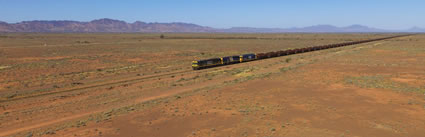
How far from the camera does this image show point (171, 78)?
1318 inches

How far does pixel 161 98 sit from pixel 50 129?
8476mm

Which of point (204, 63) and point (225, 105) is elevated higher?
point (204, 63)

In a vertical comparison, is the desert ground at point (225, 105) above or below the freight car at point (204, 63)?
below

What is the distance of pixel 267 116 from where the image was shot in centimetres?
1661

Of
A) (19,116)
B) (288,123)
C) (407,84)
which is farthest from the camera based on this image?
(407,84)

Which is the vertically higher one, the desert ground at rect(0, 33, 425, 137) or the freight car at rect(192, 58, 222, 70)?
the freight car at rect(192, 58, 222, 70)

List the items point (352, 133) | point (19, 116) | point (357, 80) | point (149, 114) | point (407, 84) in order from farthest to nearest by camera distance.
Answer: point (357, 80) < point (407, 84) < point (19, 116) < point (149, 114) < point (352, 133)

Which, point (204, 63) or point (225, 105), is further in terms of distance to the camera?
point (204, 63)

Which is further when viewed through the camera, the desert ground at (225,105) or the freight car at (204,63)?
the freight car at (204,63)

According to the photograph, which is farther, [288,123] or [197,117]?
[197,117]

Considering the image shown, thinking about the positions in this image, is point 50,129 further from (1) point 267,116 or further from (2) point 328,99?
(2) point 328,99

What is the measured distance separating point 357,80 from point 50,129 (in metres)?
24.7

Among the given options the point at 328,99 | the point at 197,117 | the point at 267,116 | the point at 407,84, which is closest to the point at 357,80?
the point at 407,84

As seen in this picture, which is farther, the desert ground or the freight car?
the freight car
